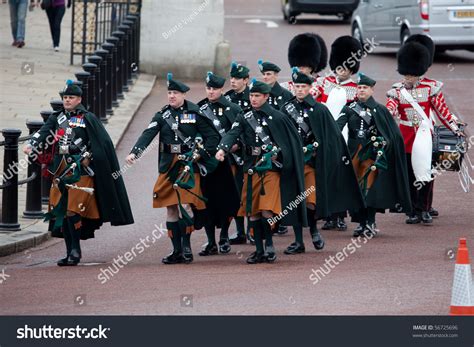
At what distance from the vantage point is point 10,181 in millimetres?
15219

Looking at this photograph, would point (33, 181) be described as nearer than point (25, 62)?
Yes

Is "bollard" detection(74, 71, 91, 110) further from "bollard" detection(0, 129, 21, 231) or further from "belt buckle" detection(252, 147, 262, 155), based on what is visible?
"belt buckle" detection(252, 147, 262, 155)

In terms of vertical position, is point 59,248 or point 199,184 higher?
point 199,184

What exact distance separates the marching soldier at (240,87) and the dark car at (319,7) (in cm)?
2170

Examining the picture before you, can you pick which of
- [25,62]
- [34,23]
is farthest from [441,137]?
[34,23]

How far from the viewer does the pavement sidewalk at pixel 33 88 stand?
1538cm

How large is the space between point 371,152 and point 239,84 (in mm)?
1559

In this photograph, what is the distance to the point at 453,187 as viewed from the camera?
727 inches

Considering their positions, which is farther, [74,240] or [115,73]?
[115,73]

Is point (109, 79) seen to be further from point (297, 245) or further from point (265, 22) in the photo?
point (265, 22)

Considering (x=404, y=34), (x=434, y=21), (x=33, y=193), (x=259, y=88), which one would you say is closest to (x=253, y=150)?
(x=259, y=88)
